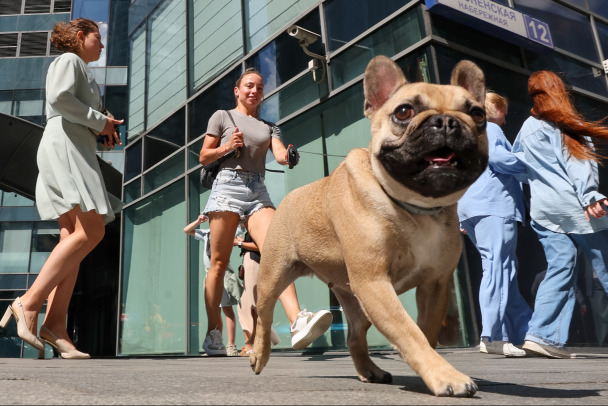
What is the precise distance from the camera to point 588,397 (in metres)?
1.48

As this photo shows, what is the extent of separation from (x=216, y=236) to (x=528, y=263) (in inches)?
137

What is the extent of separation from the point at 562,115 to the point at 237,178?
2.50m

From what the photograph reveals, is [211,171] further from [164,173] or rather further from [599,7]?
[599,7]

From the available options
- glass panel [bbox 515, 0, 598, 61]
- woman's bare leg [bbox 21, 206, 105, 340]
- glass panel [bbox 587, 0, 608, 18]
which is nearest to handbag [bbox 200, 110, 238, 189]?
woman's bare leg [bbox 21, 206, 105, 340]

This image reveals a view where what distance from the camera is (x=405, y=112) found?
6.17 feet

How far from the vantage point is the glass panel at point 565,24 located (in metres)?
7.34

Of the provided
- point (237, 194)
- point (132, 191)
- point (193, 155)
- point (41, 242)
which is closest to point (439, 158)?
point (237, 194)

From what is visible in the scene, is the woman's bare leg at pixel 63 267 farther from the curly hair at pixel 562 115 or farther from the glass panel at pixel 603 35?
the glass panel at pixel 603 35

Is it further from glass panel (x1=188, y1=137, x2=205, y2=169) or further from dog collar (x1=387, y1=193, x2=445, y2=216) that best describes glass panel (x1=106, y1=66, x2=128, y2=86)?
dog collar (x1=387, y1=193, x2=445, y2=216)

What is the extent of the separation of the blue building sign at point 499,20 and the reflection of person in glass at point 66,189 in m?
3.79

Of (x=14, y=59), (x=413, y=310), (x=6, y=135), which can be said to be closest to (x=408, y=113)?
(x=413, y=310)

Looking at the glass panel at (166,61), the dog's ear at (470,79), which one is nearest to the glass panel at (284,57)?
the glass panel at (166,61)

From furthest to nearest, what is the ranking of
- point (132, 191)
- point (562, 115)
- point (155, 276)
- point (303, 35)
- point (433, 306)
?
point (132, 191) → point (155, 276) → point (303, 35) → point (562, 115) → point (433, 306)

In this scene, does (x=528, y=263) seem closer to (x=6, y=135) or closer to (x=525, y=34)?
(x=525, y=34)
